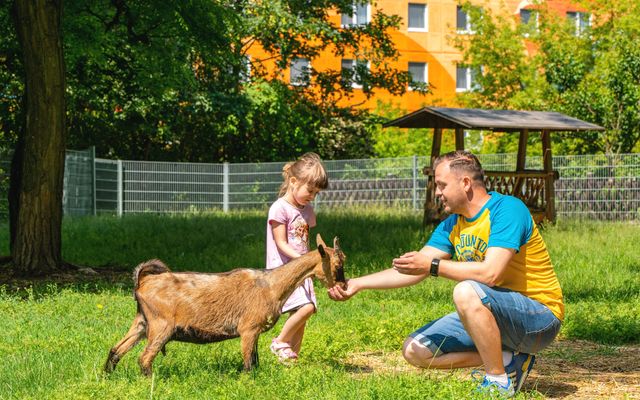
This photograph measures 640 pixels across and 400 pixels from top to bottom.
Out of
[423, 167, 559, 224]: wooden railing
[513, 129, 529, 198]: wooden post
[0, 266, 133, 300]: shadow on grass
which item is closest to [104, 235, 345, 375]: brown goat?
[0, 266, 133, 300]: shadow on grass

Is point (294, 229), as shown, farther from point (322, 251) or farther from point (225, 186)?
point (225, 186)

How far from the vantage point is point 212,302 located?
21.0 ft

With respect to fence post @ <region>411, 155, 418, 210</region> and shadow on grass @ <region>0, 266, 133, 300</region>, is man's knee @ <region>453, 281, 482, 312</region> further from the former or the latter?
fence post @ <region>411, 155, 418, 210</region>

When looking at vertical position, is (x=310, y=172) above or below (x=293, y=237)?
above

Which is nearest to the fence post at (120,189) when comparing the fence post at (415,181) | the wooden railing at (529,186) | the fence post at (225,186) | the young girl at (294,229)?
the fence post at (225,186)

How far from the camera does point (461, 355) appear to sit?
6586 millimetres

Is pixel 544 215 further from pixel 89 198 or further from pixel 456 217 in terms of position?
pixel 456 217

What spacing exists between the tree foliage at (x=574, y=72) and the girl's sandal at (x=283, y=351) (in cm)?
2336

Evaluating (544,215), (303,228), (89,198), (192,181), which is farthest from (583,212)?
(303,228)

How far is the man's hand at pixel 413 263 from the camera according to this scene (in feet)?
19.9

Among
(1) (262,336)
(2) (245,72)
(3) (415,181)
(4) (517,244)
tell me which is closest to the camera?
(4) (517,244)

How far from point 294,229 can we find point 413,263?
1.60m

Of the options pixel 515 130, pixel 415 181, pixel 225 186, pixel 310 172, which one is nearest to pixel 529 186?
pixel 515 130

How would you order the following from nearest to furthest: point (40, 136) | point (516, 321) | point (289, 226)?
point (516, 321), point (289, 226), point (40, 136)
